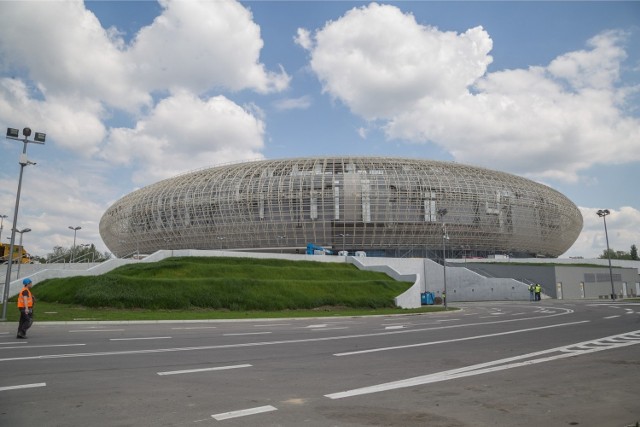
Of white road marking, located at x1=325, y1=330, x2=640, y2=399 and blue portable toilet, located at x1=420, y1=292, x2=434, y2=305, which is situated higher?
blue portable toilet, located at x1=420, y1=292, x2=434, y2=305

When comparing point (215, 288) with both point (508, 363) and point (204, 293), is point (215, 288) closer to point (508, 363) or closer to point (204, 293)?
point (204, 293)

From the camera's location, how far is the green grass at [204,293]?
24797mm

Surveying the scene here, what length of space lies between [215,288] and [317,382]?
22121 mm

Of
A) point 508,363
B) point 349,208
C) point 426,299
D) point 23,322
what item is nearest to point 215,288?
point 23,322

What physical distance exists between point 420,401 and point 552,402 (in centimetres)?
183

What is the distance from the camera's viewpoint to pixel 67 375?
7770 mm

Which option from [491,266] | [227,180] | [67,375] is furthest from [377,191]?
[67,375]

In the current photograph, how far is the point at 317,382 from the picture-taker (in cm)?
752

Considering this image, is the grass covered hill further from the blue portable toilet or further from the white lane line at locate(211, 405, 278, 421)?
the white lane line at locate(211, 405, 278, 421)

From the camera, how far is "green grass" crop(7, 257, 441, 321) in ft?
81.4

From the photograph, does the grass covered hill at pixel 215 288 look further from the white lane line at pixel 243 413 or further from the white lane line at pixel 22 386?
the white lane line at pixel 243 413

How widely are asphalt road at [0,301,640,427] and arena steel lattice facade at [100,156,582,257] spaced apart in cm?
4804

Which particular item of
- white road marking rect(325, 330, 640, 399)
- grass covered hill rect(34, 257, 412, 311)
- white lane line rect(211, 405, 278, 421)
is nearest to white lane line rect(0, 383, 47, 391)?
white lane line rect(211, 405, 278, 421)

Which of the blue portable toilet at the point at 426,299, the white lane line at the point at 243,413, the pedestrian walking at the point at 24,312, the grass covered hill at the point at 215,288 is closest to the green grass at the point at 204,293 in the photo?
the grass covered hill at the point at 215,288
